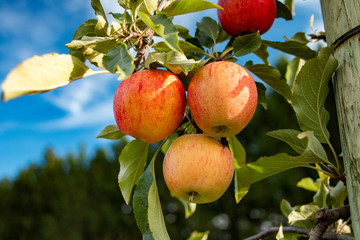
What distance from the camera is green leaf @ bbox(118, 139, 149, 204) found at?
87cm

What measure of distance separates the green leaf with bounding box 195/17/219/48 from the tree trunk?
0.32 meters

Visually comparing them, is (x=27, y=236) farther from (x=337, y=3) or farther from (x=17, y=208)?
(x=337, y=3)

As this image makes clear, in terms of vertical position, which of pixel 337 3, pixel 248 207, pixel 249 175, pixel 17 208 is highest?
pixel 337 3

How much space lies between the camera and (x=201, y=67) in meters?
0.75

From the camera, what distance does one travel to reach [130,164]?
0.89 metres

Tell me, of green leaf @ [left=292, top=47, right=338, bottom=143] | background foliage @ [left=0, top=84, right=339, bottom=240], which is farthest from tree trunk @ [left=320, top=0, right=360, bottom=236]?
background foliage @ [left=0, top=84, right=339, bottom=240]

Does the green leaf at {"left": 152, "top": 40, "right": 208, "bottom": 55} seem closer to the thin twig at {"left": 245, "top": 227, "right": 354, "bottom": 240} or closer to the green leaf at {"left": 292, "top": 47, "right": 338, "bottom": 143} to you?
the green leaf at {"left": 292, "top": 47, "right": 338, "bottom": 143}

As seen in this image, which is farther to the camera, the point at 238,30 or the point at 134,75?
the point at 238,30

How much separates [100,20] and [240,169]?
53 cm

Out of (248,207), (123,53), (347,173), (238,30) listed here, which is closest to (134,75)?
(123,53)

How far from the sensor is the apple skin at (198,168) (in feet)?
2.37

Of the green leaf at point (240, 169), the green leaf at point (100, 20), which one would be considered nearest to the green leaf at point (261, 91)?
the green leaf at point (240, 169)

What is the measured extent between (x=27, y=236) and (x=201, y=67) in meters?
9.00

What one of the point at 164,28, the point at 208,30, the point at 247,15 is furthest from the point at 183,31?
the point at 164,28
